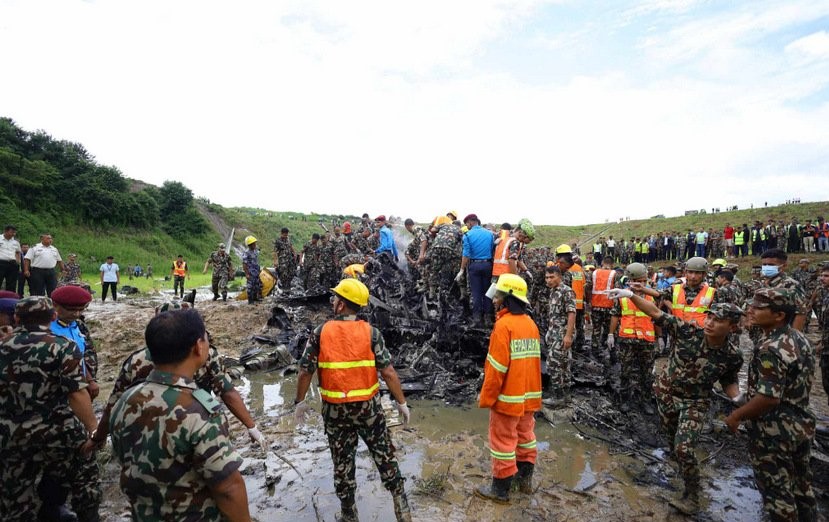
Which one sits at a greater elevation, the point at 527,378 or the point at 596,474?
the point at 527,378

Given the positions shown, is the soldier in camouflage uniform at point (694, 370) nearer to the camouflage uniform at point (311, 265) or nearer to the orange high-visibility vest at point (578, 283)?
the orange high-visibility vest at point (578, 283)

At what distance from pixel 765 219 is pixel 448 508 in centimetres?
4392

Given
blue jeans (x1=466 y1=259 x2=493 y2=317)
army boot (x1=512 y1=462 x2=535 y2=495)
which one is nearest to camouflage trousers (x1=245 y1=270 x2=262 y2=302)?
blue jeans (x1=466 y1=259 x2=493 y2=317)

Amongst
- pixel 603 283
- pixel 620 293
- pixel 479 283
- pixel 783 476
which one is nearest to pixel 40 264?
pixel 479 283

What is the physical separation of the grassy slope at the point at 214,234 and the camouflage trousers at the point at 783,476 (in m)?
24.1

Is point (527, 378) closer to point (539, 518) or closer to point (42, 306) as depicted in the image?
point (539, 518)

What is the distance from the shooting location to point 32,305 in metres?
3.14

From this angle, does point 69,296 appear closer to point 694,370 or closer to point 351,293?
point 351,293

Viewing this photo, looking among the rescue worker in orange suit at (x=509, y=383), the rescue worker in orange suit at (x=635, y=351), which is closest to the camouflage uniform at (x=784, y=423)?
the rescue worker in orange suit at (x=509, y=383)

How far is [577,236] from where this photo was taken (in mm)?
49938

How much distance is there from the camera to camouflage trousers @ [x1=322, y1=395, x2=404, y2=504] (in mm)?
3506

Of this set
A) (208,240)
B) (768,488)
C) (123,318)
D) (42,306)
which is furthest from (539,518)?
(208,240)

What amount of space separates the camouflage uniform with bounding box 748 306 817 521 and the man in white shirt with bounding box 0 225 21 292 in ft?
46.0

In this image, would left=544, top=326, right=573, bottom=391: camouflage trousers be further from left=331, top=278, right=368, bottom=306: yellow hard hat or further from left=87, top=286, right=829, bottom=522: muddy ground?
left=331, top=278, right=368, bottom=306: yellow hard hat
